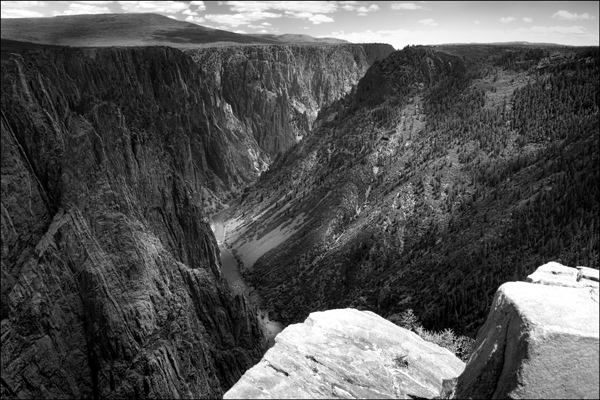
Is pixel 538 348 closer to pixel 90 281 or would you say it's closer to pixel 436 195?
pixel 90 281

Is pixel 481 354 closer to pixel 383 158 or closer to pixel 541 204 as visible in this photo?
pixel 541 204

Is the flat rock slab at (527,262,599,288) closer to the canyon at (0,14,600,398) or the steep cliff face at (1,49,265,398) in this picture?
the canyon at (0,14,600,398)

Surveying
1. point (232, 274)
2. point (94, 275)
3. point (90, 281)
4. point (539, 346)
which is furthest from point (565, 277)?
point (232, 274)

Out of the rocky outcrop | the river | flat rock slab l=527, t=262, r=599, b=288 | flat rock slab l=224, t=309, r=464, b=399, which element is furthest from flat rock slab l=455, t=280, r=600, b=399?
the river

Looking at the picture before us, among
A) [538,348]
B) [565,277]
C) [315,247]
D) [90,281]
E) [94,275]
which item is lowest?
[315,247]

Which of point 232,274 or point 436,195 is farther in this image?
point 232,274
